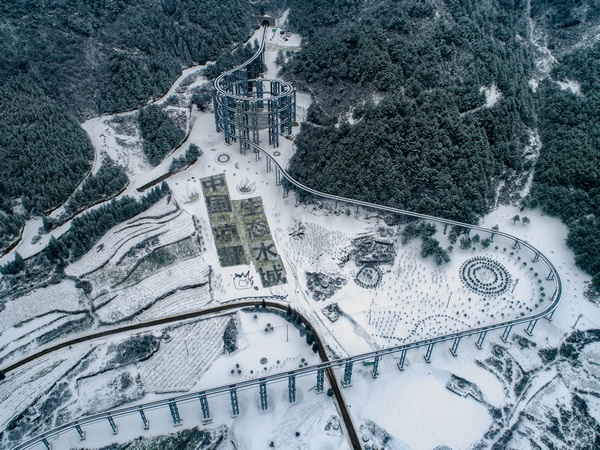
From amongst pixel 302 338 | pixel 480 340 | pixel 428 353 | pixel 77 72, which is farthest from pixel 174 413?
pixel 77 72

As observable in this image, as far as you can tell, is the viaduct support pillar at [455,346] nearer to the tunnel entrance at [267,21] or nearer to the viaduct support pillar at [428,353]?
the viaduct support pillar at [428,353]

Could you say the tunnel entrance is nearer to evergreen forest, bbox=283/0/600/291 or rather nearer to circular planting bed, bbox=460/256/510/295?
evergreen forest, bbox=283/0/600/291

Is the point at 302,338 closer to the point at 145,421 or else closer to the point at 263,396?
the point at 263,396

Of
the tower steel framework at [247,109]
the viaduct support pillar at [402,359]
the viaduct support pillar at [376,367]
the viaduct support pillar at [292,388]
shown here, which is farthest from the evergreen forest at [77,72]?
the viaduct support pillar at [402,359]

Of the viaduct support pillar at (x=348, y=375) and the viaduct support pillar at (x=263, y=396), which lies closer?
the viaduct support pillar at (x=263, y=396)

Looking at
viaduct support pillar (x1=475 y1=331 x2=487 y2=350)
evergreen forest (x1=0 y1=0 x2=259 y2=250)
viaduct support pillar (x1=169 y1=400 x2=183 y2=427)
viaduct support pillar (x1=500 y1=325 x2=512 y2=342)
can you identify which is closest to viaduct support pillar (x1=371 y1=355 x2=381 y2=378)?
viaduct support pillar (x1=475 y1=331 x2=487 y2=350)

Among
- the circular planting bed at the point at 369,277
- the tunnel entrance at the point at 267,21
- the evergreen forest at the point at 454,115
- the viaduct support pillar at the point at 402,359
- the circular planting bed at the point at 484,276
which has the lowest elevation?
the viaduct support pillar at the point at 402,359
